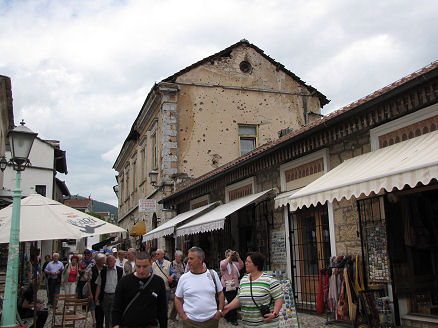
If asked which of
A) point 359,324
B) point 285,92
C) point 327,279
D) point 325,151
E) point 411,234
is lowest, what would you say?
point 359,324

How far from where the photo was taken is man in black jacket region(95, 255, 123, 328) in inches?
296

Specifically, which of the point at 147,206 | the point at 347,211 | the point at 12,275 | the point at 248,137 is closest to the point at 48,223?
the point at 12,275

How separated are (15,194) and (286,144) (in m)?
4.80

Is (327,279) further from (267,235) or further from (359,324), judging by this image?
(267,235)

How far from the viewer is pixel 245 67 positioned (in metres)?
18.7

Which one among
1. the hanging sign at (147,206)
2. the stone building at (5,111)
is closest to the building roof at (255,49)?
the hanging sign at (147,206)

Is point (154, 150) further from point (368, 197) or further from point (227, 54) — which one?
point (368, 197)

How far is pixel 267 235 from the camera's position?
9.85m

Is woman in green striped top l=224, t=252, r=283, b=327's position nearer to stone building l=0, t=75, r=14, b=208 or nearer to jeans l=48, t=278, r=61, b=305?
jeans l=48, t=278, r=61, b=305

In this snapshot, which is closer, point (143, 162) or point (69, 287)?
point (69, 287)

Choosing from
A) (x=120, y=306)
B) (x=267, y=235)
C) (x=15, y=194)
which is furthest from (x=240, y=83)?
(x=120, y=306)

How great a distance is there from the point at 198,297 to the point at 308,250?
5157 millimetres

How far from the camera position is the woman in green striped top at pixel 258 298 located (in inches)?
152

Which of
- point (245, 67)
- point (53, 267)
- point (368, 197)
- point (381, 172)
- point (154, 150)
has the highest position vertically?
point (245, 67)
